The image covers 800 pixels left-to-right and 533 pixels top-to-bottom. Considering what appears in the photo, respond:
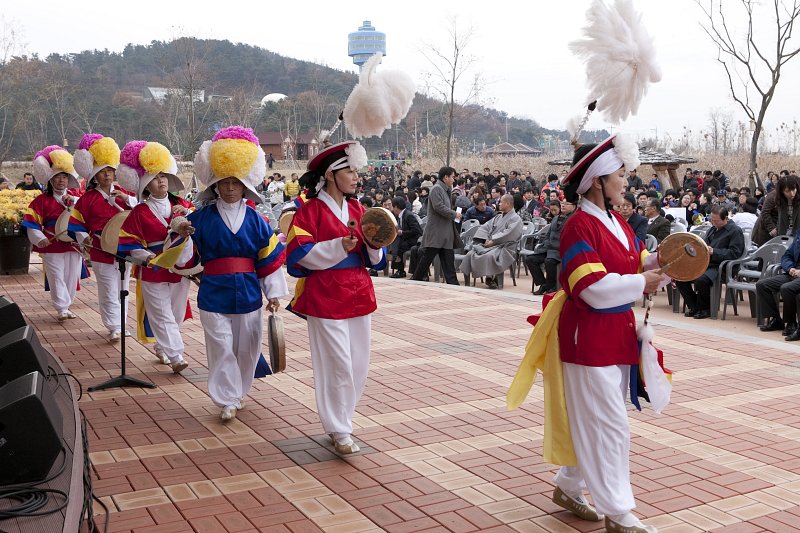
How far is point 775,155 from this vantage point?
124ft

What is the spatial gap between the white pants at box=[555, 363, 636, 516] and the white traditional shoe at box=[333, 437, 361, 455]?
1.69 m

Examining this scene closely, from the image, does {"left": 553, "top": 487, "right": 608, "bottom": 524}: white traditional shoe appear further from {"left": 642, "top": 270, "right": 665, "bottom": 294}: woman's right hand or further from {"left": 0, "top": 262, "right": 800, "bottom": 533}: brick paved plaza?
{"left": 642, "top": 270, "right": 665, "bottom": 294}: woman's right hand

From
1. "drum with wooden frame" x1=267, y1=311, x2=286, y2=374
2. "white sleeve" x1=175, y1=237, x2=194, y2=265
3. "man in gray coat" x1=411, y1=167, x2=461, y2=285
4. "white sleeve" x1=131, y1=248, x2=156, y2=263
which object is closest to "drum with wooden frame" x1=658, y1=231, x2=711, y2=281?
"drum with wooden frame" x1=267, y1=311, x2=286, y2=374

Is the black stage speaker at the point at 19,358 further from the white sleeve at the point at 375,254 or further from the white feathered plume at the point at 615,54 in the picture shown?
the white feathered plume at the point at 615,54

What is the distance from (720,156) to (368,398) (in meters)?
35.5

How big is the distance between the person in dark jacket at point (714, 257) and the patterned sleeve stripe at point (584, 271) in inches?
269

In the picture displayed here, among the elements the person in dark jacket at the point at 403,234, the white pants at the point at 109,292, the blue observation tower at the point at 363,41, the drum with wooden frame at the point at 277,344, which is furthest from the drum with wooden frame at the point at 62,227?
the blue observation tower at the point at 363,41

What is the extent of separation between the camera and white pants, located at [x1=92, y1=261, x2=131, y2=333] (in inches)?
366

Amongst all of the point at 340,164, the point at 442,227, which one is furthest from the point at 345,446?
the point at 442,227

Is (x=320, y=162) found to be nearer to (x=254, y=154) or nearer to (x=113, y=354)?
(x=254, y=154)

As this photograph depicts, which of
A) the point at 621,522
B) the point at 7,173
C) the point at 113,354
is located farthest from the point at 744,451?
the point at 7,173

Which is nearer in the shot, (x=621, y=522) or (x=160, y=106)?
(x=621, y=522)

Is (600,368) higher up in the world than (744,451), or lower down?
higher up

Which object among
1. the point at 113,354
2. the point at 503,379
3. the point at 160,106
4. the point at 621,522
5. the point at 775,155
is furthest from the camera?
the point at 160,106
